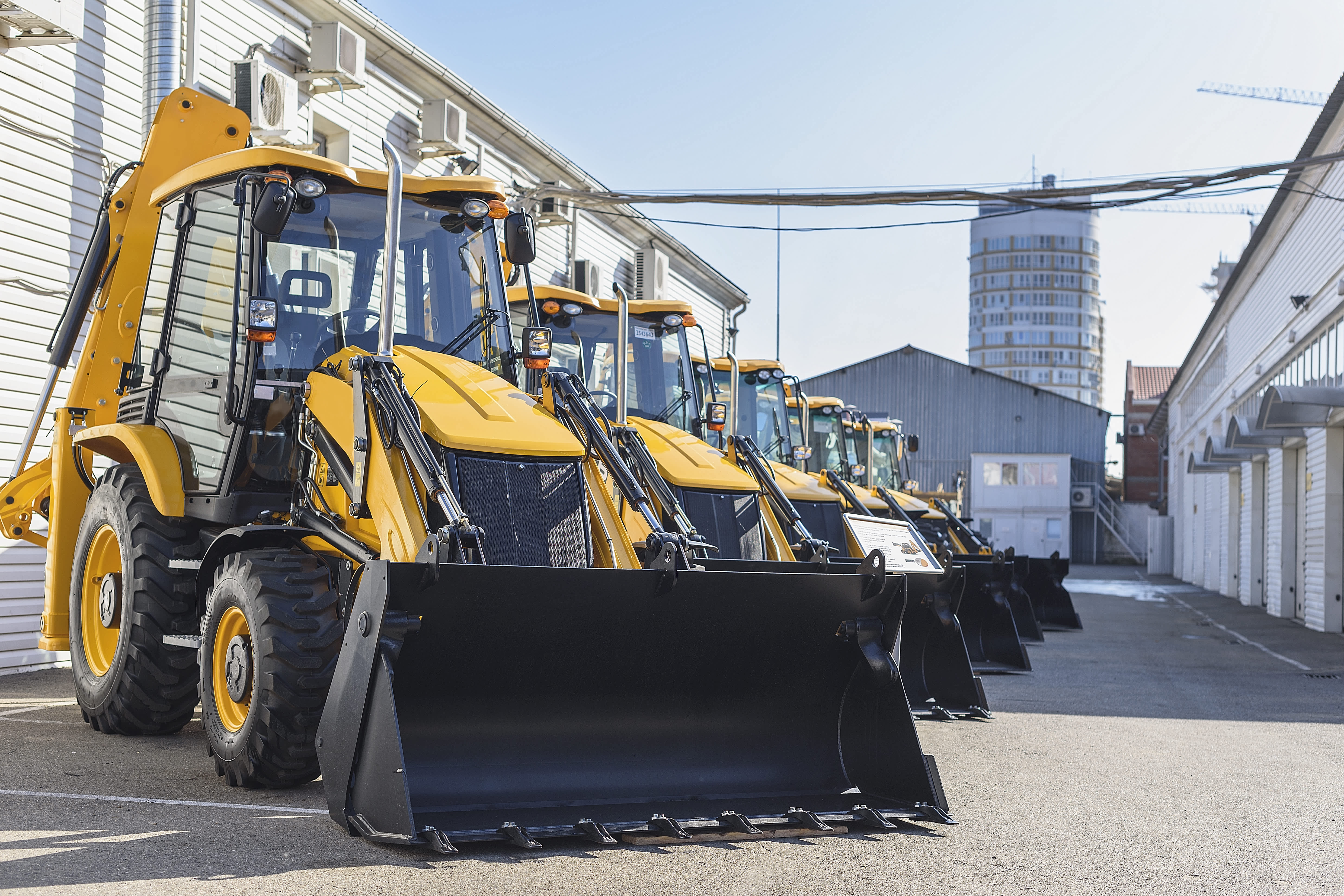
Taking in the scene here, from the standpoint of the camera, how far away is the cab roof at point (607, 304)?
10.4 metres

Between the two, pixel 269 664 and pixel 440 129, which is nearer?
pixel 269 664

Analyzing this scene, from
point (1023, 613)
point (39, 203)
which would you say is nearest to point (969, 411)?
point (1023, 613)

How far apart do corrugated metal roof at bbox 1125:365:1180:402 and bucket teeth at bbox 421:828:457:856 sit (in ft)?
249

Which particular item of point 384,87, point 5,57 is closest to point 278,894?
point 5,57

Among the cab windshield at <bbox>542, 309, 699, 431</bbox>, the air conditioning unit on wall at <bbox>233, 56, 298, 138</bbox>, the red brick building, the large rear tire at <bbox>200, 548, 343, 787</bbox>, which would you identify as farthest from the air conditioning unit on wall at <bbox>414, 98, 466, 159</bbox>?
the red brick building

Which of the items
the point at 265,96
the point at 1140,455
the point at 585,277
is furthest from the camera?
the point at 1140,455

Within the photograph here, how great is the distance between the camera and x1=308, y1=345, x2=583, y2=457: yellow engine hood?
5945mm

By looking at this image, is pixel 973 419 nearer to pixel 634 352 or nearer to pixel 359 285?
pixel 634 352

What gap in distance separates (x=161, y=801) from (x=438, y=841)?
1840 millimetres

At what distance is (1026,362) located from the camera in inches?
4690

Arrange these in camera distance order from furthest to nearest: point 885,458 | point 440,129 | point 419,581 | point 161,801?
point 885,458 → point 440,129 → point 161,801 → point 419,581

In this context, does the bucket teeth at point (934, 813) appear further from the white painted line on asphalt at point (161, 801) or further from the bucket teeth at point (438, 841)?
the white painted line on asphalt at point (161, 801)

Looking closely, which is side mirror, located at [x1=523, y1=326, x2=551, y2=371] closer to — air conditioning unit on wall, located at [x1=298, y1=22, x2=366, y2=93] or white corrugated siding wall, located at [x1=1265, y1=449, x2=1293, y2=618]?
air conditioning unit on wall, located at [x1=298, y1=22, x2=366, y2=93]

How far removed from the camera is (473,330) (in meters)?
7.04
